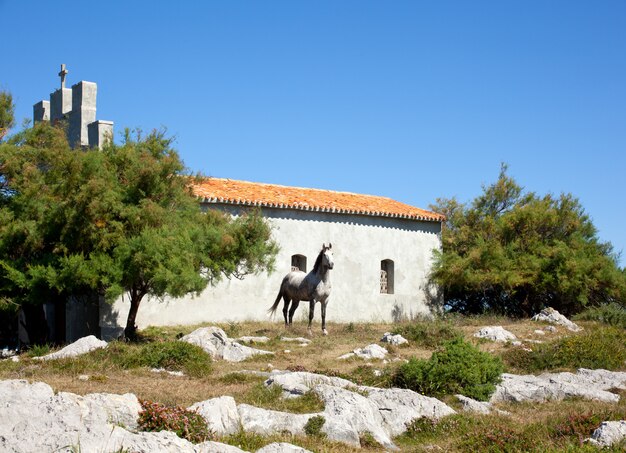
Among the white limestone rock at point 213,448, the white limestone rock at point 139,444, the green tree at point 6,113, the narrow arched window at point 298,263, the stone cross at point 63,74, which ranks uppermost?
the stone cross at point 63,74

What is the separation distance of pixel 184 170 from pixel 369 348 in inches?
294

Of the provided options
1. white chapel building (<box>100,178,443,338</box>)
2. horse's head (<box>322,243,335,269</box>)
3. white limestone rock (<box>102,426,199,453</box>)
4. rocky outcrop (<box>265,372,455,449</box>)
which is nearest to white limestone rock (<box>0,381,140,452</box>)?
white limestone rock (<box>102,426,199,453</box>)

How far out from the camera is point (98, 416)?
808cm

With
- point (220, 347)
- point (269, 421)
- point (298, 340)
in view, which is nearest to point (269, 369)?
point (220, 347)

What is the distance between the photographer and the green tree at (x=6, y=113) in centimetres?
2206

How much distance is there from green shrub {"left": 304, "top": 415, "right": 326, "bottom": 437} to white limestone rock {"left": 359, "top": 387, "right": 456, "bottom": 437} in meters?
1.33

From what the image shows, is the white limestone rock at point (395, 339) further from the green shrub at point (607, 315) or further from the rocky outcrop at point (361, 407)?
the green shrub at point (607, 315)

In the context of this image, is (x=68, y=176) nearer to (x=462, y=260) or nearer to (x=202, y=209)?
(x=202, y=209)

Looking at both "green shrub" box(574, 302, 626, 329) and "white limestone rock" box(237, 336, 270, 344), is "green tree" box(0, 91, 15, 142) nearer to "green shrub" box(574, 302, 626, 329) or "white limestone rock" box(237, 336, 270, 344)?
"white limestone rock" box(237, 336, 270, 344)

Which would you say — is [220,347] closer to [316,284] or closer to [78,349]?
[78,349]

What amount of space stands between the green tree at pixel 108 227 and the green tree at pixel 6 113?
41 centimetres

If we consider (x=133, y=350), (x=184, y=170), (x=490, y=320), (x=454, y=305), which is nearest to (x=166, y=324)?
(x=184, y=170)

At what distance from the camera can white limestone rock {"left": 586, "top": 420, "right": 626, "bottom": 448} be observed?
9.62 m

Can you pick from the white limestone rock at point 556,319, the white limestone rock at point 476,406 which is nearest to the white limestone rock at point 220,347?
the white limestone rock at point 476,406
